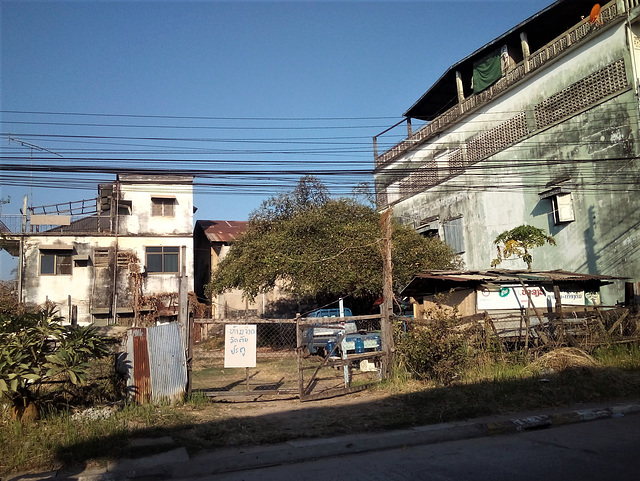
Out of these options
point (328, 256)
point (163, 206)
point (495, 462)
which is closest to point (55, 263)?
point (163, 206)

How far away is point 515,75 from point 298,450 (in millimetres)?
21984

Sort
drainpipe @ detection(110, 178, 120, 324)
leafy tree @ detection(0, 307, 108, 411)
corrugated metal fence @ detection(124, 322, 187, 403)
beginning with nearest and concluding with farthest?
leafy tree @ detection(0, 307, 108, 411) < corrugated metal fence @ detection(124, 322, 187, 403) < drainpipe @ detection(110, 178, 120, 324)

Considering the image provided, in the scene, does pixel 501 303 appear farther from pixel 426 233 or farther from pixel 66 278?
pixel 66 278

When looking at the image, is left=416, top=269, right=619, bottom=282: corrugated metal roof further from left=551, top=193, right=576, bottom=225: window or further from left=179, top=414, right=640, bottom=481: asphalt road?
left=179, top=414, right=640, bottom=481: asphalt road

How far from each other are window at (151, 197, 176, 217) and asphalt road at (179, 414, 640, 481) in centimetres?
2697

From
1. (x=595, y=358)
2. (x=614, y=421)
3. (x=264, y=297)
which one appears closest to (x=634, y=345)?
(x=595, y=358)

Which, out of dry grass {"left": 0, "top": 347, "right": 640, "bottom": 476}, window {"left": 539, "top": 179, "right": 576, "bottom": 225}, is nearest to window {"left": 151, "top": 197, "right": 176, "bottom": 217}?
window {"left": 539, "top": 179, "right": 576, "bottom": 225}

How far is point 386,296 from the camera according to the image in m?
11.7

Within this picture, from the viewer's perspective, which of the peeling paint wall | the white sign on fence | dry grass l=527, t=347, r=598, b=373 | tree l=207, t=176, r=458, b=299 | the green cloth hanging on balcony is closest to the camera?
the white sign on fence

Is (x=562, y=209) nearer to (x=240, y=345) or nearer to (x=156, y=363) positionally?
(x=240, y=345)

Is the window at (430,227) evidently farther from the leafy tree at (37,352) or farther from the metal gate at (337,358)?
the leafy tree at (37,352)

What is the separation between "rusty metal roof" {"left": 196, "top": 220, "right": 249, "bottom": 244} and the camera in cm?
3309

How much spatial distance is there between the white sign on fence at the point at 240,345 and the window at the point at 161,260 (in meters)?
21.7

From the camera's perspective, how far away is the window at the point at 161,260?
1214 inches
